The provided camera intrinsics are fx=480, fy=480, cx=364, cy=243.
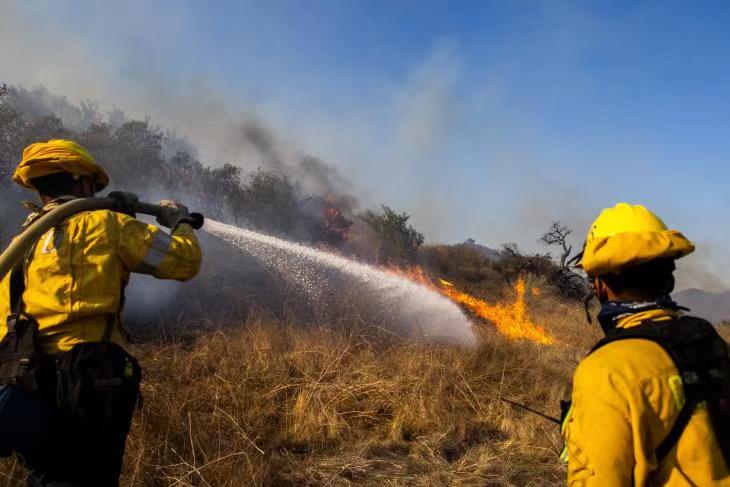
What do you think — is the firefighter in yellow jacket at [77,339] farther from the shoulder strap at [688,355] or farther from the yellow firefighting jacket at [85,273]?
the shoulder strap at [688,355]

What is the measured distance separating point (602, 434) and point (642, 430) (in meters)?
0.10

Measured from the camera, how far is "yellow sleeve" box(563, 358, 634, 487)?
4.20ft

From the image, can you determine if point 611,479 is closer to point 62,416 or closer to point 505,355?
point 62,416

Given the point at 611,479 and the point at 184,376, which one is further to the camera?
the point at 184,376

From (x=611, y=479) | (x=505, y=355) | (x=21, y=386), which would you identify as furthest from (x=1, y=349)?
(x=505, y=355)

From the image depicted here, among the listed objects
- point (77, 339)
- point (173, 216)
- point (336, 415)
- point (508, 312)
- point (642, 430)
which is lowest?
point (336, 415)

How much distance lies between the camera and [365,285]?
1073 cm

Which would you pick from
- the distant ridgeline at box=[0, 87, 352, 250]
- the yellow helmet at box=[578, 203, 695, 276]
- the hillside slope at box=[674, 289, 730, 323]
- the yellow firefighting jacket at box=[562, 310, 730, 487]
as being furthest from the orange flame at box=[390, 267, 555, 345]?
the hillside slope at box=[674, 289, 730, 323]

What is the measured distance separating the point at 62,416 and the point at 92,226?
81cm

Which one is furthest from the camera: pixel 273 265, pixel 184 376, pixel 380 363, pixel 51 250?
pixel 273 265

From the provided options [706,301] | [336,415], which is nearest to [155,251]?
[336,415]

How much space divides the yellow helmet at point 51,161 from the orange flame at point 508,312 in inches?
385

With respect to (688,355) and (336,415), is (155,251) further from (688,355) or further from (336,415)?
(336,415)

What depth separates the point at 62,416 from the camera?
199 centimetres
